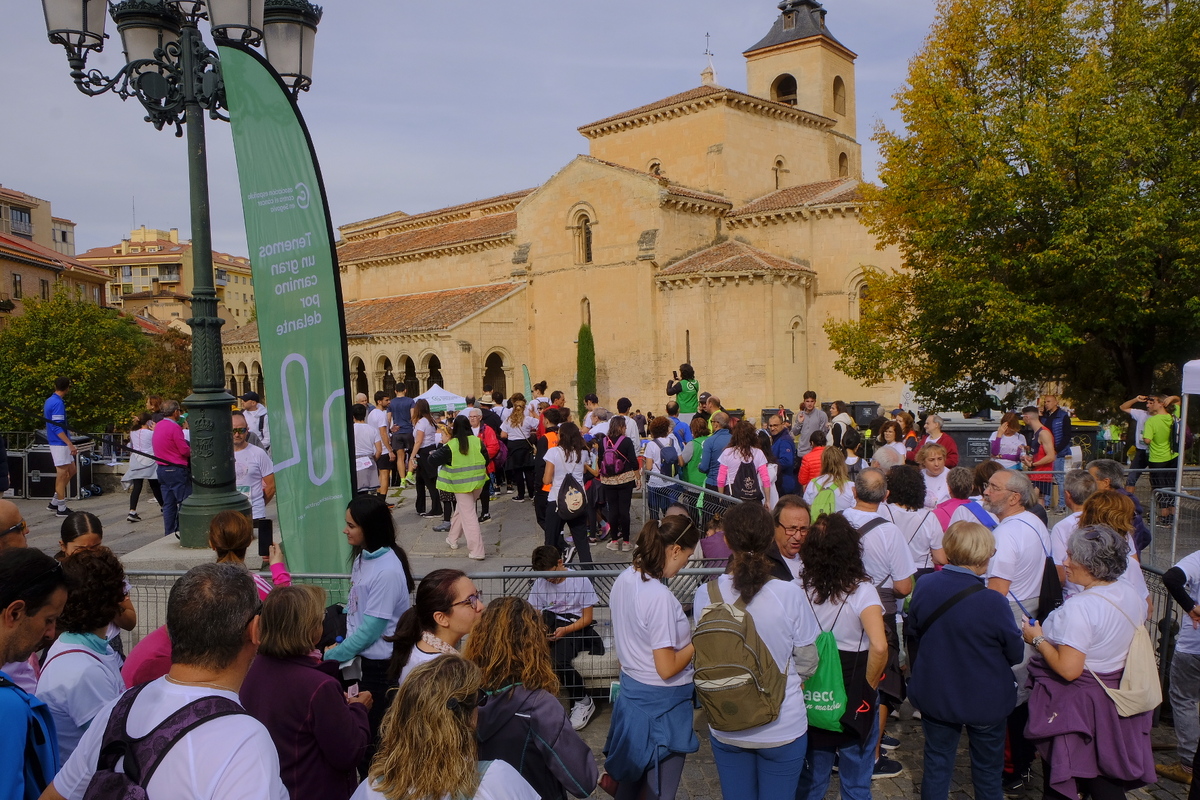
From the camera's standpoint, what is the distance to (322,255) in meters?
4.61

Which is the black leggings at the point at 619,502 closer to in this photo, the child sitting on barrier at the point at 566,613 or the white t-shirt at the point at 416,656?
the child sitting on barrier at the point at 566,613

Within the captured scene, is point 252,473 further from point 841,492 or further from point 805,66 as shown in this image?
point 805,66

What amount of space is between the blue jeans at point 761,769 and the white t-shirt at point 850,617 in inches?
19.3

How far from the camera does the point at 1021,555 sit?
4.43 m

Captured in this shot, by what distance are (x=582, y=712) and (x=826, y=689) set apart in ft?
6.51

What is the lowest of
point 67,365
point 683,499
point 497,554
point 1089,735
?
point 497,554

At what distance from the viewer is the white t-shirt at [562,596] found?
4906 millimetres

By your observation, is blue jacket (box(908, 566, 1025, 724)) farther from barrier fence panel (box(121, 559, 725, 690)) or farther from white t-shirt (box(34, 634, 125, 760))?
white t-shirt (box(34, 634, 125, 760))

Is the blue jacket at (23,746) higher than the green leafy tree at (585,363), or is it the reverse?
the green leafy tree at (585,363)

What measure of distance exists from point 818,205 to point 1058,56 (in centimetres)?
1058

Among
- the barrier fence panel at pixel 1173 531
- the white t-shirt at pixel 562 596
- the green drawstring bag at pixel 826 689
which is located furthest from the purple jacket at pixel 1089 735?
the barrier fence panel at pixel 1173 531

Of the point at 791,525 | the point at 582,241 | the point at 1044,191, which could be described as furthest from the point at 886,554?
the point at 582,241

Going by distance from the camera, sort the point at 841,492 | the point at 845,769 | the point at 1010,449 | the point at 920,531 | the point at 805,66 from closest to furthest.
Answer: the point at 845,769, the point at 920,531, the point at 841,492, the point at 1010,449, the point at 805,66

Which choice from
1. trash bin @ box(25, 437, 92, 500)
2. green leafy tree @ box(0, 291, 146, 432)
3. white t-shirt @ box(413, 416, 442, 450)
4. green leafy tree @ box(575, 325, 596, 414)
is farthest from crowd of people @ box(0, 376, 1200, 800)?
green leafy tree @ box(575, 325, 596, 414)
